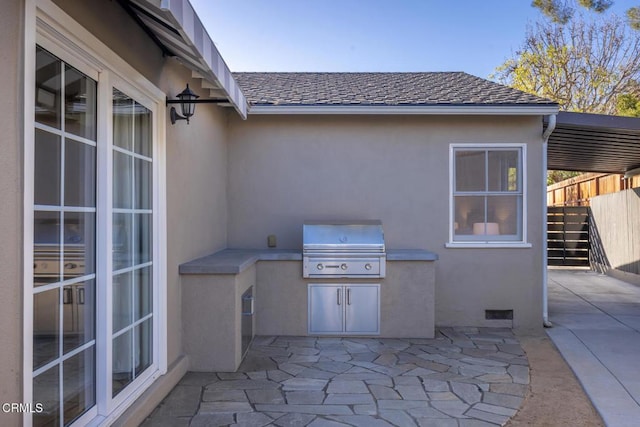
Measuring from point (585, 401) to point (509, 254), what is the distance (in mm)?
2761

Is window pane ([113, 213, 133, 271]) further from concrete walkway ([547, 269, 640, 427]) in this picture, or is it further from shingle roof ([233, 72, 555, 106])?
concrete walkway ([547, 269, 640, 427])

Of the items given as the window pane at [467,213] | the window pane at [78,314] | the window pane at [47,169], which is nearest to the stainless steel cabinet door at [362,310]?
the window pane at [467,213]

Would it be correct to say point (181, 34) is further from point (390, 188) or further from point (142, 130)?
point (390, 188)

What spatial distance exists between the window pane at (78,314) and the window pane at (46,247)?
0.20m

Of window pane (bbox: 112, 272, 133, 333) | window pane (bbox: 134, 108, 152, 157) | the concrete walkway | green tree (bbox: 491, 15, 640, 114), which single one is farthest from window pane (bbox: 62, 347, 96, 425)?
green tree (bbox: 491, 15, 640, 114)

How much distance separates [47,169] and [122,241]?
1029mm

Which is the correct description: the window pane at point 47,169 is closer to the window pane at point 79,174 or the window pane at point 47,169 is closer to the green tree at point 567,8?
the window pane at point 79,174

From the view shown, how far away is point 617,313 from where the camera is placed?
7.16 m

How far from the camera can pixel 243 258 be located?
5.23 meters

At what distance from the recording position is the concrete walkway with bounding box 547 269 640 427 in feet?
12.8

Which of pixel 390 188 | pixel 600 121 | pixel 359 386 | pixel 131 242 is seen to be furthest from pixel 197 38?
pixel 600 121

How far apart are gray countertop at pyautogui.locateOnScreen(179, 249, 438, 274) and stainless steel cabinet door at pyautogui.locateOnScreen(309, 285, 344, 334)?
499 millimetres

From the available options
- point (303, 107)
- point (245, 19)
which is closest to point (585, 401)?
point (303, 107)

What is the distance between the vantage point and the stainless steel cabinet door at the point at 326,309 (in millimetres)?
5879
